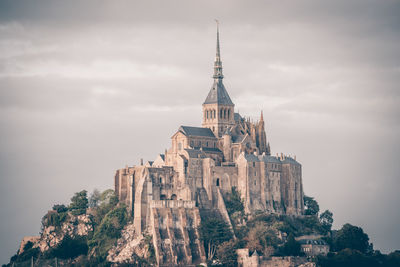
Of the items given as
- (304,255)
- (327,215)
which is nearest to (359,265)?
(304,255)

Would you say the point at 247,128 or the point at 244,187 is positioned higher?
the point at 247,128

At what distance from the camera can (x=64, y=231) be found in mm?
132125

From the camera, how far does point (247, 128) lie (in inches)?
5517

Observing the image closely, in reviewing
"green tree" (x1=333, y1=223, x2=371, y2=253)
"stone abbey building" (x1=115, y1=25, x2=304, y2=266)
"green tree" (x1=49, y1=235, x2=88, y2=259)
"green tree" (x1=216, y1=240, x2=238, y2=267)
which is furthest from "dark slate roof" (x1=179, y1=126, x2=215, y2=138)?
"green tree" (x1=333, y1=223, x2=371, y2=253)

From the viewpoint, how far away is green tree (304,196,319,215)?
138 meters

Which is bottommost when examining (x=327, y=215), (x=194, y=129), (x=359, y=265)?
(x=359, y=265)

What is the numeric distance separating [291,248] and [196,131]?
22.4 metres

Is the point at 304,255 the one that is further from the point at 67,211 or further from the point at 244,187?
the point at 67,211

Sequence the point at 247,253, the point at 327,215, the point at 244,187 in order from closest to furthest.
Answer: the point at 247,253
the point at 244,187
the point at 327,215

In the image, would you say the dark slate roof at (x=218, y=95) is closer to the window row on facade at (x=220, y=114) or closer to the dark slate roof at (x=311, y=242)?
the window row on facade at (x=220, y=114)

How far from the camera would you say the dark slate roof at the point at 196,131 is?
135250 millimetres

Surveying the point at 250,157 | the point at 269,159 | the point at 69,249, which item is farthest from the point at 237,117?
the point at 69,249

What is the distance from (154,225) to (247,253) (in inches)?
479

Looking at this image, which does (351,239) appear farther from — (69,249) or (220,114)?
(69,249)
